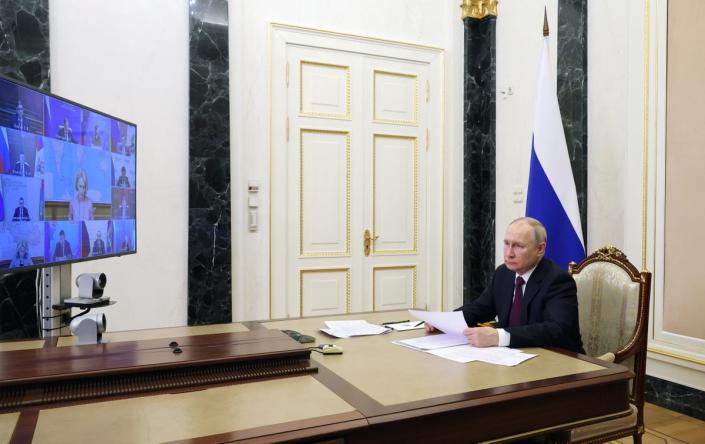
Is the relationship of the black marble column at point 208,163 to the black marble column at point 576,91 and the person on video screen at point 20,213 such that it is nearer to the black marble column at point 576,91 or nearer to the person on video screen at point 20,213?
the person on video screen at point 20,213

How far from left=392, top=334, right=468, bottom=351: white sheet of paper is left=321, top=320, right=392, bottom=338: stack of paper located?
0.18 meters

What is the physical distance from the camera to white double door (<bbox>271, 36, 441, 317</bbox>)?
4672mm

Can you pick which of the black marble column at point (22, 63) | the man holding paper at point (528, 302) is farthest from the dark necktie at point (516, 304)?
the black marble column at point (22, 63)

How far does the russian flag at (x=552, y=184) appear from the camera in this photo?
12.6ft

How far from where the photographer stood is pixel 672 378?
11.6ft

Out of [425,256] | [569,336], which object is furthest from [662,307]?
[425,256]

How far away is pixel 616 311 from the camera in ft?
8.84

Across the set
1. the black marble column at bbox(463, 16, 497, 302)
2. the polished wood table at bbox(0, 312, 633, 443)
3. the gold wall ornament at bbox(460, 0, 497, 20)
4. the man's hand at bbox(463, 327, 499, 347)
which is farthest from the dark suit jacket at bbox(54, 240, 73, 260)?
the gold wall ornament at bbox(460, 0, 497, 20)

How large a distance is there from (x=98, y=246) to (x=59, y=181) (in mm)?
403

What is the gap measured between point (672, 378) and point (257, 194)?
3.17 meters

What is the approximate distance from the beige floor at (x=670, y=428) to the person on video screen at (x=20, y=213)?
10.1ft

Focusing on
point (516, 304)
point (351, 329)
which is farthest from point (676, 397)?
point (351, 329)

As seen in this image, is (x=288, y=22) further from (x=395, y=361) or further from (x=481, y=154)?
(x=395, y=361)

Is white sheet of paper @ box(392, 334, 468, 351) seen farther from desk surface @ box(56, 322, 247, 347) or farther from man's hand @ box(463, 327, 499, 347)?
desk surface @ box(56, 322, 247, 347)
